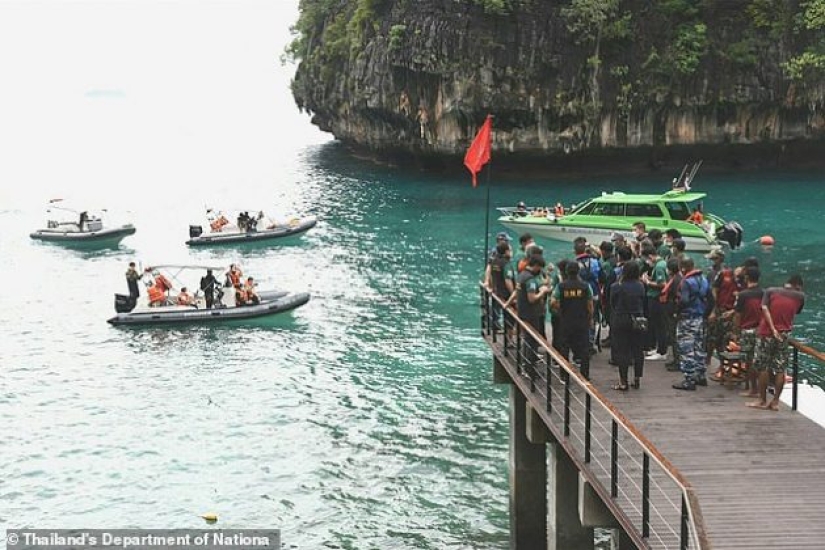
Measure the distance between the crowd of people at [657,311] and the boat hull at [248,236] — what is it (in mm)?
31222

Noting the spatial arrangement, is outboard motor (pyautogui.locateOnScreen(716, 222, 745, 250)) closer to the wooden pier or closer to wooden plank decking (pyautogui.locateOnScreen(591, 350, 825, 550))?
the wooden pier

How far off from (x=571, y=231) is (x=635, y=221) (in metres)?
2.84

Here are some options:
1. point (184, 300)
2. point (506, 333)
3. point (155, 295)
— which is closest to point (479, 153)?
point (506, 333)

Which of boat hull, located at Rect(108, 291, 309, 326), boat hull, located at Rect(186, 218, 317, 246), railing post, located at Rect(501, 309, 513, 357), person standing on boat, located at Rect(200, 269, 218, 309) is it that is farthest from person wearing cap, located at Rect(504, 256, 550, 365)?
boat hull, located at Rect(186, 218, 317, 246)

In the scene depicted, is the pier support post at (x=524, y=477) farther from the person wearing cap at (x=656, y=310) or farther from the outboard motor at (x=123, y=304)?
the outboard motor at (x=123, y=304)

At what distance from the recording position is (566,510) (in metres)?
11.8

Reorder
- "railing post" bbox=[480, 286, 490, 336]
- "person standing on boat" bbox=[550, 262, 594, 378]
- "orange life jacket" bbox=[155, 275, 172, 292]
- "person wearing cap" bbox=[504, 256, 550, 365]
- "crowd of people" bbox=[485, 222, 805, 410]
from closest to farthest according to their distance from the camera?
"crowd of people" bbox=[485, 222, 805, 410] < "person standing on boat" bbox=[550, 262, 594, 378] < "person wearing cap" bbox=[504, 256, 550, 365] < "railing post" bbox=[480, 286, 490, 336] < "orange life jacket" bbox=[155, 275, 172, 292]

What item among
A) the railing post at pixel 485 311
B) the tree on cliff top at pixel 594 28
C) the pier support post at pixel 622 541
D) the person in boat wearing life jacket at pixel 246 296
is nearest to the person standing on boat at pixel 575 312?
the railing post at pixel 485 311

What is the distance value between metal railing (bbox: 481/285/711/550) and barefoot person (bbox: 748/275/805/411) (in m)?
2.08

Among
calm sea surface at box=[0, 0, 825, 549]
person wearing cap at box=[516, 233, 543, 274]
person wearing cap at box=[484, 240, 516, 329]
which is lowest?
calm sea surface at box=[0, 0, 825, 549]

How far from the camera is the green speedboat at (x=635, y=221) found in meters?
37.1

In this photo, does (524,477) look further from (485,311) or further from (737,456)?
(737,456)

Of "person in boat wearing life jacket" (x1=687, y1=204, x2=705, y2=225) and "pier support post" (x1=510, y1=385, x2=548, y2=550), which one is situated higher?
"person in boat wearing life jacket" (x1=687, y1=204, x2=705, y2=225)

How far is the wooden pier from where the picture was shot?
8914 millimetres
